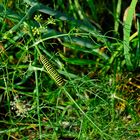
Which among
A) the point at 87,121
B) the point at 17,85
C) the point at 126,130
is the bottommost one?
the point at 126,130

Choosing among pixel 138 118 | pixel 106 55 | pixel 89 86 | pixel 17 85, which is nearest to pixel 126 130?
pixel 138 118

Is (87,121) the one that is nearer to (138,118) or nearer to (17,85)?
(138,118)

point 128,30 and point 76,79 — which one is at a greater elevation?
point 128,30

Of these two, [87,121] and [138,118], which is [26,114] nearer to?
[87,121]

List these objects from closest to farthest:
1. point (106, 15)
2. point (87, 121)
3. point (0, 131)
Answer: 1. point (87, 121)
2. point (0, 131)
3. point (106, 15)

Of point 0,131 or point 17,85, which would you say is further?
point 17,85

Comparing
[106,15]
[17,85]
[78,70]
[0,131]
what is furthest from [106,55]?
[0,131]

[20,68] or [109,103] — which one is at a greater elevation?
[20,68]

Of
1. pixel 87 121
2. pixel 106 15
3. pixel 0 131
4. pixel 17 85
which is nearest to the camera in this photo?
pixel 87 121
